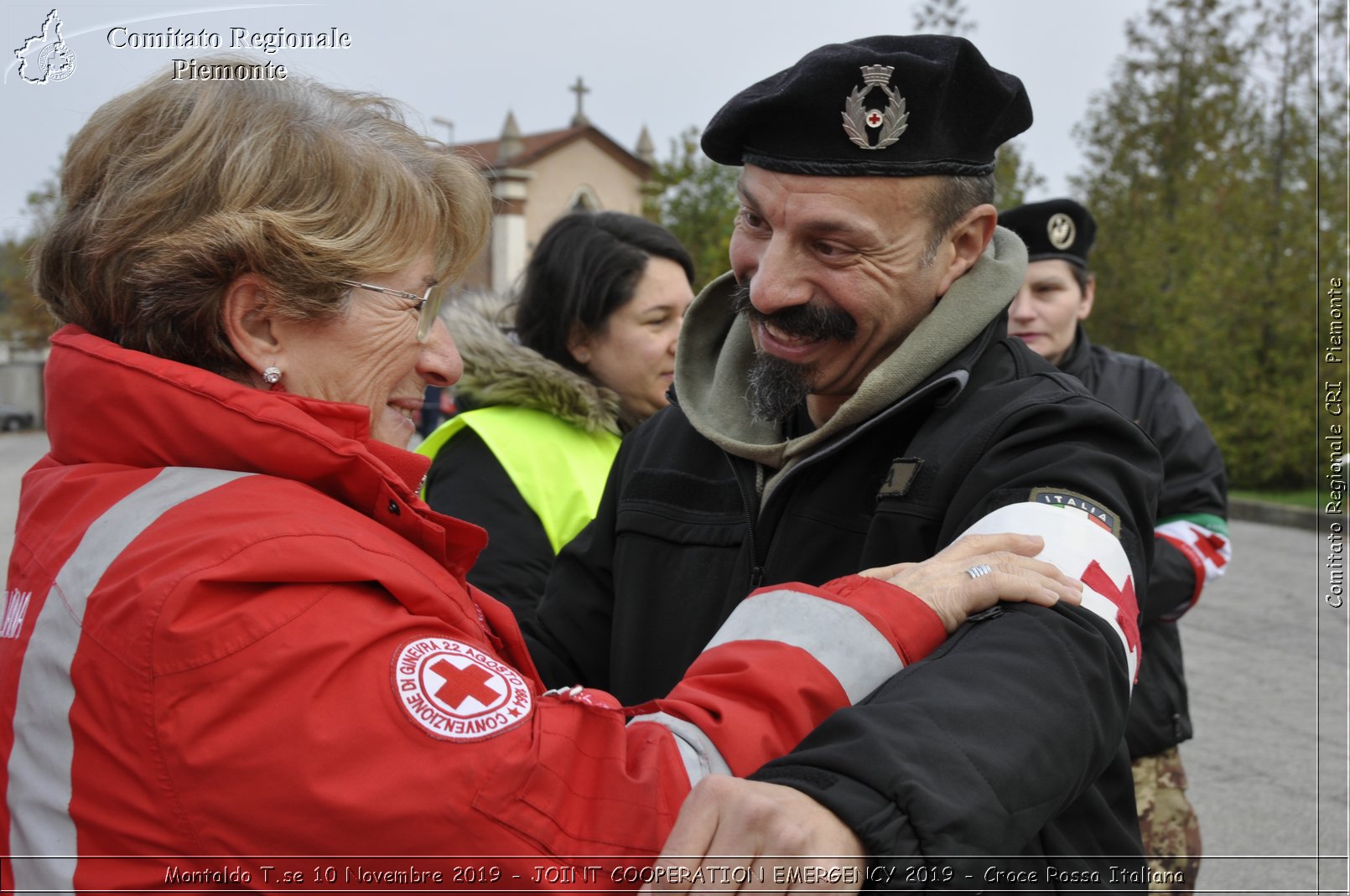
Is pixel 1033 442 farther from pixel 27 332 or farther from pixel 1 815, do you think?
pixel 27 332

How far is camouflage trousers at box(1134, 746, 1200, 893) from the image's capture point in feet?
10.8

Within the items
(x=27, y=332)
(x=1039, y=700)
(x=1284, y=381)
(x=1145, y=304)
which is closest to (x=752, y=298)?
(x=1039, y=700)

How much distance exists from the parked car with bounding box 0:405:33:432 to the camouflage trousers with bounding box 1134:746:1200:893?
122ft

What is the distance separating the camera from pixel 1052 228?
4.63 metres

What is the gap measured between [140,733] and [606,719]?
49cm

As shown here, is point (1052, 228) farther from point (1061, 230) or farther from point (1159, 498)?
point (1159, 498)

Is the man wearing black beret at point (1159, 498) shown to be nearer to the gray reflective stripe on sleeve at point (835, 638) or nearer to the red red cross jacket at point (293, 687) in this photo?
the gray reflective stripe on sleeve at point (835, 638)

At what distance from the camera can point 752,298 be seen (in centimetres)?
214

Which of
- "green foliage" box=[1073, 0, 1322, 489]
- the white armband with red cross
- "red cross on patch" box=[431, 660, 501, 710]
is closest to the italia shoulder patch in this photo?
the white armband with red cross

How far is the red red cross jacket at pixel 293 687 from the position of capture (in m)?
1.26

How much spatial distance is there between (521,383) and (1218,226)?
14473mm

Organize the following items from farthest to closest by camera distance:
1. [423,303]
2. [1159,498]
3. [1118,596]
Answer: [1159,498], [423,303], [1118,596]

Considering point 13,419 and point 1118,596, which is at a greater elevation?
point 1118,596

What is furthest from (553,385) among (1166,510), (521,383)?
(1166,510)
